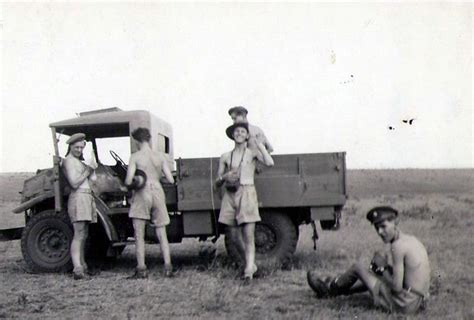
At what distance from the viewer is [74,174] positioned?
6.89 metres

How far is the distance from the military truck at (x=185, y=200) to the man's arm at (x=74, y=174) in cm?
25

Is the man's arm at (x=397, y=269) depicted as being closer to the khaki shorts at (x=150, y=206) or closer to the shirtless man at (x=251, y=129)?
the shirtless man at (x=251, y=129)

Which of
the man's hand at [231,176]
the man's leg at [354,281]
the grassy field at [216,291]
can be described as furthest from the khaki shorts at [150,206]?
the man's leg at [354,281]

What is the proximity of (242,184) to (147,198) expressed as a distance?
1.15m

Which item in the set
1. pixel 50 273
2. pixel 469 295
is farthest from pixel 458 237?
pixel 50 273

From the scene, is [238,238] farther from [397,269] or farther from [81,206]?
[397,269]

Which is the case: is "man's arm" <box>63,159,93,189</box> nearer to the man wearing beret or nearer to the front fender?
the man wearing beret

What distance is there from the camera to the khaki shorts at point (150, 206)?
259 inches

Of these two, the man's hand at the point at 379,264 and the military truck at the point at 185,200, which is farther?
the military truck at the point at 185,200

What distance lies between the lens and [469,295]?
210 inches

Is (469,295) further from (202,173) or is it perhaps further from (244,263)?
(202,173)

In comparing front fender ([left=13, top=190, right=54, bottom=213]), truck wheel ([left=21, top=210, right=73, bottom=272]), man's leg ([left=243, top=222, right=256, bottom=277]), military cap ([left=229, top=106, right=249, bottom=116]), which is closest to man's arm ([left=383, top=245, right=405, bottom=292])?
man's leg ([left=243, top=222, right=256, bottom=277])

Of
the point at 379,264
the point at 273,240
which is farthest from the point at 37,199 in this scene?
the point at 379,264

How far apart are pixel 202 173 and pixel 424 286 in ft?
11.1
